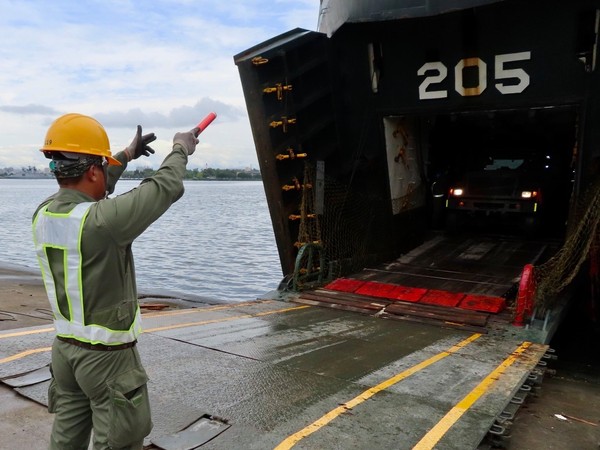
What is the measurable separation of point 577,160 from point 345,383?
6480mm

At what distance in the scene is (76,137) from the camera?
2346mm

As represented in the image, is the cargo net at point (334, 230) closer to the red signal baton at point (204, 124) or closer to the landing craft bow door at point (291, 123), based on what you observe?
the landing craft bow door at point (291, 123)

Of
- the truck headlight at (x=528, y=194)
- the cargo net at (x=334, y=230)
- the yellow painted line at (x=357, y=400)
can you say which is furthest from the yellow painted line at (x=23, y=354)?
the truck headlight at (x=528, y=194)

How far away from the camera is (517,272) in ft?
32.0

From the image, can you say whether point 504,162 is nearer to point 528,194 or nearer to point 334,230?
point 528,194

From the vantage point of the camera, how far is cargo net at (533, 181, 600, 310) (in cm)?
714

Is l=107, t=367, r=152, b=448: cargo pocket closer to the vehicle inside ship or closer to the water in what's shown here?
the vehicle inside ship

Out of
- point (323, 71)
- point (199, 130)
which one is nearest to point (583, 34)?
point (323, 71)

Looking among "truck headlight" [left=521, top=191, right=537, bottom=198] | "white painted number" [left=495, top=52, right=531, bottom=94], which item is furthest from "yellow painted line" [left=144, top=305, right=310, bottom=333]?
"truck headlight" [left=521, top=191, right=537, bottom=198]

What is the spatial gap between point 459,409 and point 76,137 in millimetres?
3422

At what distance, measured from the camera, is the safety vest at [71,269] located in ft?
7.56

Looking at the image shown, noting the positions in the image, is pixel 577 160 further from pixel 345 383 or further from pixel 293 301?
pixel 345 383

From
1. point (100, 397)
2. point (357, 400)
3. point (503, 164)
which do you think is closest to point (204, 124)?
point (100, 397)

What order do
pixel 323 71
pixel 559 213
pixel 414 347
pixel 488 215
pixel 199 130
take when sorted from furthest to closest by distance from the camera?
pixel 559 213 < pixel 488 215 < pixel 323 71 < pixel 414 347 < pixel 199 130
